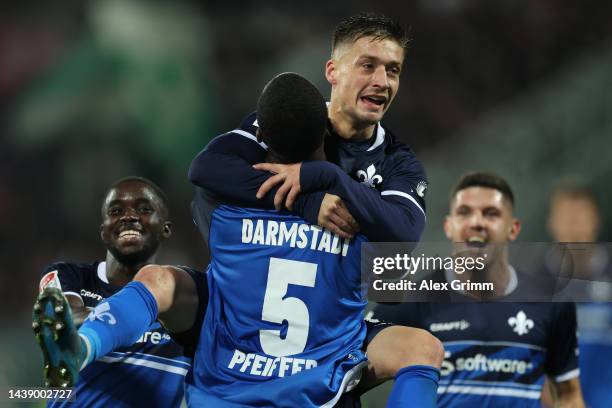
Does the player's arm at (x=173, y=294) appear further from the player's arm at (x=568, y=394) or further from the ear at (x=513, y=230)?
the ear at (x=513, y=230)

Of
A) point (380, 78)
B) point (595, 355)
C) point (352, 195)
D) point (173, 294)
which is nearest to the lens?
point (352, 195)

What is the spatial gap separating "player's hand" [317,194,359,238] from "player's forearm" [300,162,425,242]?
19 millimetres

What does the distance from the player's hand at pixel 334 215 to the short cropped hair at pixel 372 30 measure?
773 millimetres

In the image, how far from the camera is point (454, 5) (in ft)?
28.6

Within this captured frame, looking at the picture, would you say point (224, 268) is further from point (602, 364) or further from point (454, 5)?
point (454, 5)

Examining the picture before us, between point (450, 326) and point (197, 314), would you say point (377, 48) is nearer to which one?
point (197, 314)

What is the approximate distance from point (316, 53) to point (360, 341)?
18.5ft

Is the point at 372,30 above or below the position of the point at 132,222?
above

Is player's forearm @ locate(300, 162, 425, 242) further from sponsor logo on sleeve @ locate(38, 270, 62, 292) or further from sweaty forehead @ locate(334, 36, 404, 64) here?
sponsor logo on sleeve @ locate(38, 270, 62, 292)

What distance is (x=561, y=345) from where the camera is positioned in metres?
4.58

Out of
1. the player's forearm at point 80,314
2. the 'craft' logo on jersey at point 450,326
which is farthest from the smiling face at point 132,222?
the 'craft' logo on jersey at point 450,326

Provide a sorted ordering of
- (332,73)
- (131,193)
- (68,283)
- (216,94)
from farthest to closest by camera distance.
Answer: (216,94) < (131,193) < (68,283) < (332,73)

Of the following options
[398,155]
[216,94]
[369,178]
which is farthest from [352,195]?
[216,94]

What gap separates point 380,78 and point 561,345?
2044 mm
